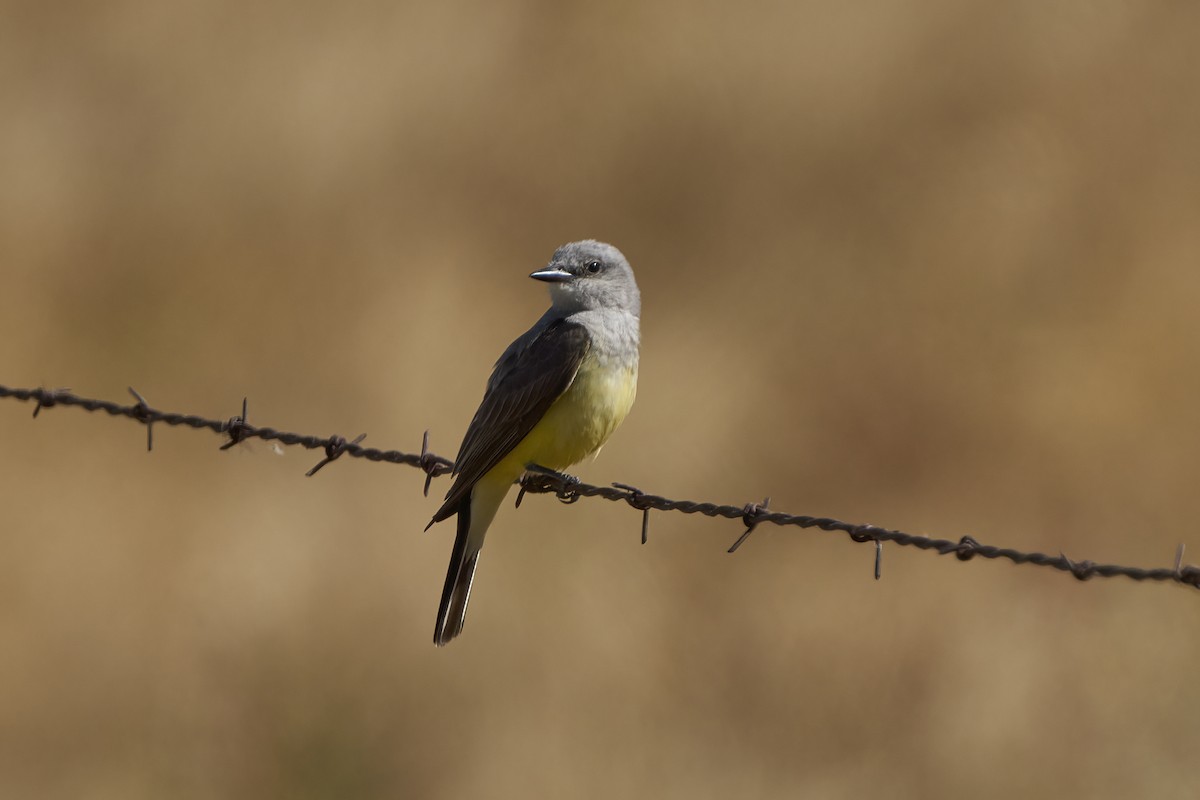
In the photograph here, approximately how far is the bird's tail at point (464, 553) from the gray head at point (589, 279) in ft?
3.13

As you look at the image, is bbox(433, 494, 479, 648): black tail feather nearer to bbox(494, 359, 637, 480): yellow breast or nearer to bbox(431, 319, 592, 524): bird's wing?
bbox(431, 319, 592, 524): bird's wing

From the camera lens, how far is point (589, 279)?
6906mm

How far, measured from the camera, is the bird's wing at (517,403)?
6.07 m

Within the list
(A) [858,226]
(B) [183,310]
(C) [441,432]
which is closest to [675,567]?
(C) [441,432]

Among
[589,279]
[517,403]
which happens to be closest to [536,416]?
[517,403]

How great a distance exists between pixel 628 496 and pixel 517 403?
1.15 meters

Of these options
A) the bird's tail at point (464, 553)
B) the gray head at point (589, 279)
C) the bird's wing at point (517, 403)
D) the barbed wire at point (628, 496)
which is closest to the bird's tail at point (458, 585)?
the bird's tail at point (464, 553)

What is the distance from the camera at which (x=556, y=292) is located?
6887 millimetres

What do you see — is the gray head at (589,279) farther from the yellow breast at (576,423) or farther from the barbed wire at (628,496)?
the barbed wire at (628,496)

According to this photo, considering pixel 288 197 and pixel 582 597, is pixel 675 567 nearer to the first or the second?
pixel 582 597

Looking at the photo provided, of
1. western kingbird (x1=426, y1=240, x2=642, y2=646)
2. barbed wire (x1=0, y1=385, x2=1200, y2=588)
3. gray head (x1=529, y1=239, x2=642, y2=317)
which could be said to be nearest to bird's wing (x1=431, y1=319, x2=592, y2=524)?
western kingbird (x1=426, y1=240, x2=642, y2=646)

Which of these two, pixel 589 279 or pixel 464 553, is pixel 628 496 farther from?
pixel 589 279

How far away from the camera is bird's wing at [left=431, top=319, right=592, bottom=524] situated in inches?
239

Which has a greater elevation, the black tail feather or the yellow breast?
the yellow breast
